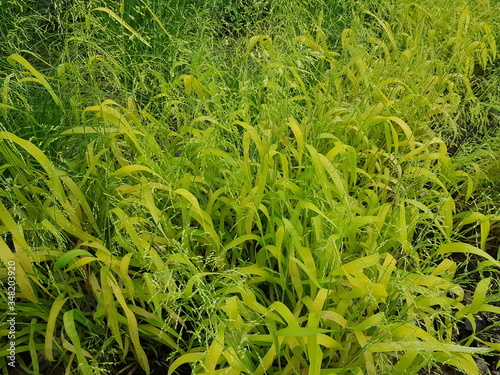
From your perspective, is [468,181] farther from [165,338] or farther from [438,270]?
[165,338]

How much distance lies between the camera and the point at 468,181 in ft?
5.84

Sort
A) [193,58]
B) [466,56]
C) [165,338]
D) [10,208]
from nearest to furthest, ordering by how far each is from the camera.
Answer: [165,338] < [10,208] < [193,58] < [466,56]

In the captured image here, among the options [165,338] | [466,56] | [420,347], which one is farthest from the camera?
[466,56]

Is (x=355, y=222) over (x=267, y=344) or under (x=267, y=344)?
over

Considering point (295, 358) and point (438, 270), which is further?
point (438, 270)

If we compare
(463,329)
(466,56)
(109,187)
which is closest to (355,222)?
(463,329)

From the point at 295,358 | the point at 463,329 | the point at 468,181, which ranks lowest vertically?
the point at 463,329

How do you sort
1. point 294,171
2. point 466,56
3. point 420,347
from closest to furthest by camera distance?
point 420,347, point 294,171, point 466,56

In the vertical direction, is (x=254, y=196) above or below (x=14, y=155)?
below

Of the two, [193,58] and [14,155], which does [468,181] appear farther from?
[14,155]

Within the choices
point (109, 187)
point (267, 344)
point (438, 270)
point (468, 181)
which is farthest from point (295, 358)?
point (468, 181)

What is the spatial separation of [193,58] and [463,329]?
144cm

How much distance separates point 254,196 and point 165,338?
1.56 feet

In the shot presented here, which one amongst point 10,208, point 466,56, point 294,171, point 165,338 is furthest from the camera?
point 466,56
